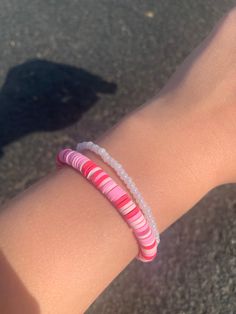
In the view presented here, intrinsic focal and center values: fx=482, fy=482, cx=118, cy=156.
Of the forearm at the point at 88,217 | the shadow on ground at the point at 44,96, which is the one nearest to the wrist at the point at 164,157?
the forearm at the point at 88,217

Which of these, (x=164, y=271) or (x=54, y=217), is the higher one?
(x=54, y=217)

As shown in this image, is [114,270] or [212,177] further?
[212,177]

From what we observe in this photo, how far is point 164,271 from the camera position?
0.96 m

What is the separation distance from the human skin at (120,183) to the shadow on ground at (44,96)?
302 millimetres

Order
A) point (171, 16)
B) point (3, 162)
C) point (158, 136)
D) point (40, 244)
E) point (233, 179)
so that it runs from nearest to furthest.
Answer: point (40, 244) → point (158, 136) → point (233, 179) → point (3, 162) → point (171, 16)

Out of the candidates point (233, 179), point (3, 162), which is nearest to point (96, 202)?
point (233, 179)

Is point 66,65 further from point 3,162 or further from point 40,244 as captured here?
point 40,244

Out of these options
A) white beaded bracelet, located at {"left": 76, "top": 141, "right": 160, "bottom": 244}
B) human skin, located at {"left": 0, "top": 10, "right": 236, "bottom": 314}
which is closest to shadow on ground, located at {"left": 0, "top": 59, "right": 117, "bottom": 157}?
human skin, located at {"left": 0, "top": 10, "right": 236, "bottom": 314}

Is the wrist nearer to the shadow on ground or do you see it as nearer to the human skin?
the human skin

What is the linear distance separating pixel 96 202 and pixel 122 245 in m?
0.08

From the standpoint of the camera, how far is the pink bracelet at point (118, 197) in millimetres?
675

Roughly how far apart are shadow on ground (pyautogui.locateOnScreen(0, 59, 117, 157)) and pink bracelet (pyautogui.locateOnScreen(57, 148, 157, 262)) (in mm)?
427

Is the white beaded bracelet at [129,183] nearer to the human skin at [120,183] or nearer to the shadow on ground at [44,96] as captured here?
the human skin at [120,183]

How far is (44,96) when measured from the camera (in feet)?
3.74
